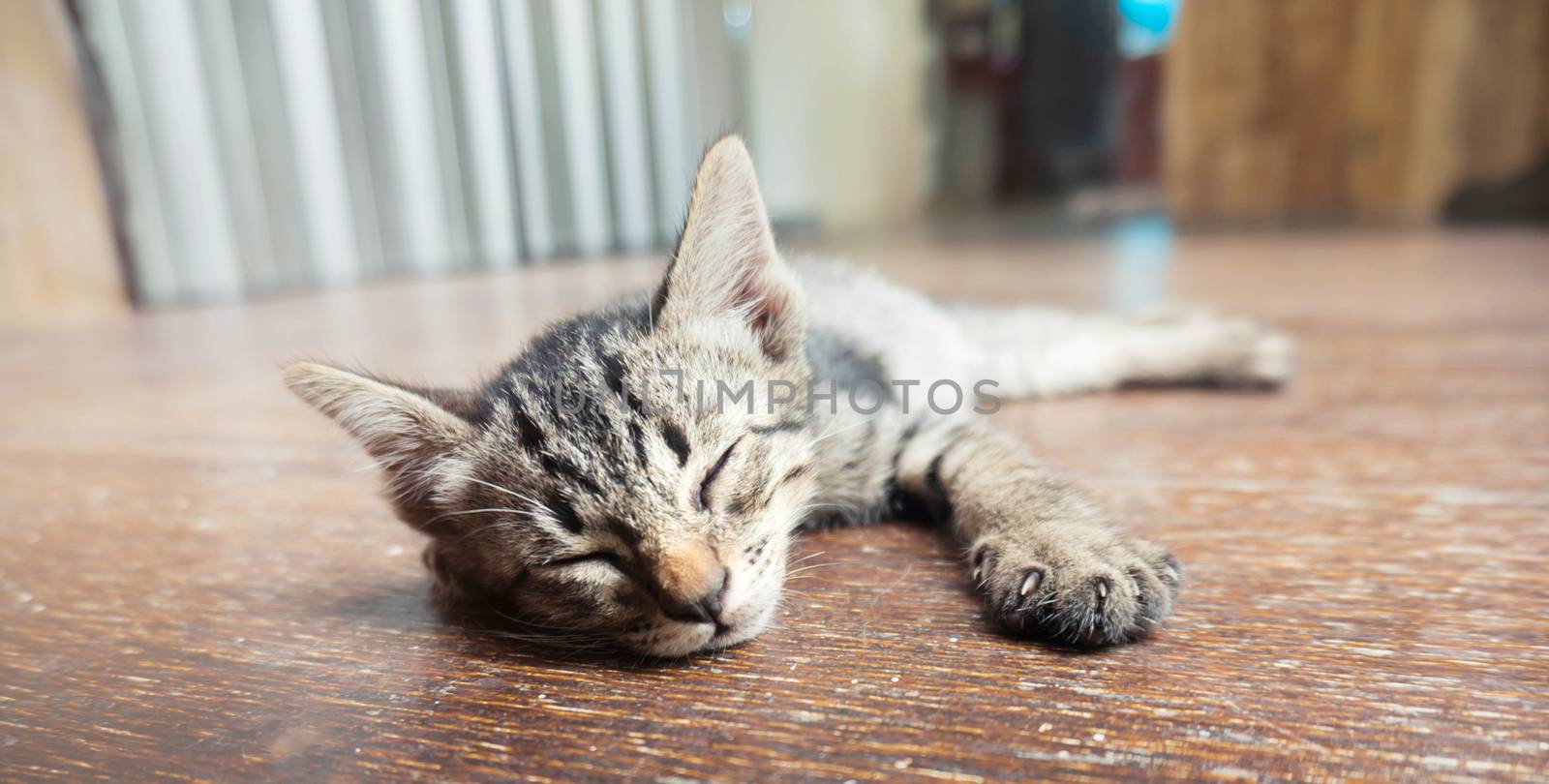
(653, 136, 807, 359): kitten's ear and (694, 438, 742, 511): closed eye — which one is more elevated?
(653, 136, 807, 359): kitten's ear

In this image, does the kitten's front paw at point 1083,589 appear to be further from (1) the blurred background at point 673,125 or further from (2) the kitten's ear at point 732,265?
(1) the blurred background at point 673,125

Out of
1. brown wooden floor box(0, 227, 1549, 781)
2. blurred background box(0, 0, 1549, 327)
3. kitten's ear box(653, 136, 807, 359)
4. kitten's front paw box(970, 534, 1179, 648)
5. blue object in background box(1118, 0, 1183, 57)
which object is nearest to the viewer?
brown wooden floor box(0, 227, 1549, 781)

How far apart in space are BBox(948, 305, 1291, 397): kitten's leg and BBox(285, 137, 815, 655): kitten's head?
83 centimetres

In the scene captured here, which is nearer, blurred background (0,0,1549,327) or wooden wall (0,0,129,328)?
wooden wall (0,0,129,328)

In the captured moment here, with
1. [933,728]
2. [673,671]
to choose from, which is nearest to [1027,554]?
[933,728]

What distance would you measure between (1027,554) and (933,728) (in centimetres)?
23

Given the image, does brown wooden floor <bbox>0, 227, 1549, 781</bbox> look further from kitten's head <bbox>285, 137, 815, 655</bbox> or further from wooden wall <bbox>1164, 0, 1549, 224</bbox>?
wooden wall <bbox>1164, 0, 1549, 224</bbox>

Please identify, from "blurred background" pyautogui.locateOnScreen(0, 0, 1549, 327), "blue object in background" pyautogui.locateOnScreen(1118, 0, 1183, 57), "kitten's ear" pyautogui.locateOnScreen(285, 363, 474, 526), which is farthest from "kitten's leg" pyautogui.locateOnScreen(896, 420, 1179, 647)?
"blue object in background" pyautogui.locateOnScreen(1118, 0, 1183, 57)

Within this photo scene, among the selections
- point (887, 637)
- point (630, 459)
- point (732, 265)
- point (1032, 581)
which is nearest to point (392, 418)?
point (630, 459)

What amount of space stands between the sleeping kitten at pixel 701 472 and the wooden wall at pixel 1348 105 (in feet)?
15.5

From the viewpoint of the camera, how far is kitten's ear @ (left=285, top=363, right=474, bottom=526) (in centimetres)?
77

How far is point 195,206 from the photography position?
11.0ft

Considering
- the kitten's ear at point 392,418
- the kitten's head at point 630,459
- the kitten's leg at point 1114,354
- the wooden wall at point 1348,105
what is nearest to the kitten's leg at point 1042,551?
the kitten's head at point 630,459

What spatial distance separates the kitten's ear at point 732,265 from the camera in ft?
2.81
